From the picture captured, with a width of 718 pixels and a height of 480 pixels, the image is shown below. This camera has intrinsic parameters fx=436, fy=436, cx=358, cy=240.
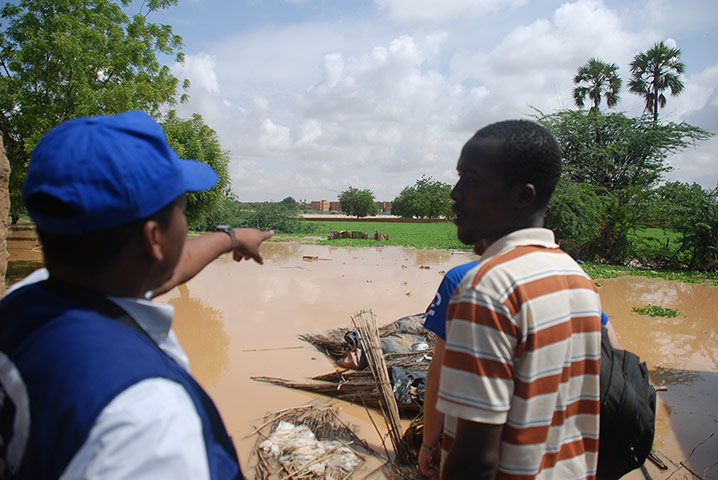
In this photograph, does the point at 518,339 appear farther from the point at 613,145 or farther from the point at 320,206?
the point at 320,206

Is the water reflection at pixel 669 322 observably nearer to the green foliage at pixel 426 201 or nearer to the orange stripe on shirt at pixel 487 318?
the orange stripe on shirt at pixel 487 318

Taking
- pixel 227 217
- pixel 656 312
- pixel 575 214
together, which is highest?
pixel 575 214

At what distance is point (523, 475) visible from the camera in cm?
120

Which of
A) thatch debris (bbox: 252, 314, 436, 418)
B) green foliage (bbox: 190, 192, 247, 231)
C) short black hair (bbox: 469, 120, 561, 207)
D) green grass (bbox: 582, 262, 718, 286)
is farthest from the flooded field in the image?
green foliage (bbox: 190, 192, 247, 231)

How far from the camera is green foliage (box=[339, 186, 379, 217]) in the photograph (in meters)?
81.4

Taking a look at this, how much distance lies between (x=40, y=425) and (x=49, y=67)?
14.7 m

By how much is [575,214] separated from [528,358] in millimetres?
19440

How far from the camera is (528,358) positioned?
3.78 ft

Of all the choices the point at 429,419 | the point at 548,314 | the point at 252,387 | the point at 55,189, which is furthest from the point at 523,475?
the point at 252,387

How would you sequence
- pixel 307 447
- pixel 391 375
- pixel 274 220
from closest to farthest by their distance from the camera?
pixel 307 447 < pixel 391 375 < pixel 274 220

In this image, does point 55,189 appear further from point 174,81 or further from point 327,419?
point 174,81

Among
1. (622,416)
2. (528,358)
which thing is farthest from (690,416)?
(528,358)

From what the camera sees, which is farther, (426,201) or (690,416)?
(426,201)

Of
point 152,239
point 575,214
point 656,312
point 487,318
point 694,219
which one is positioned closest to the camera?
point 152,239
